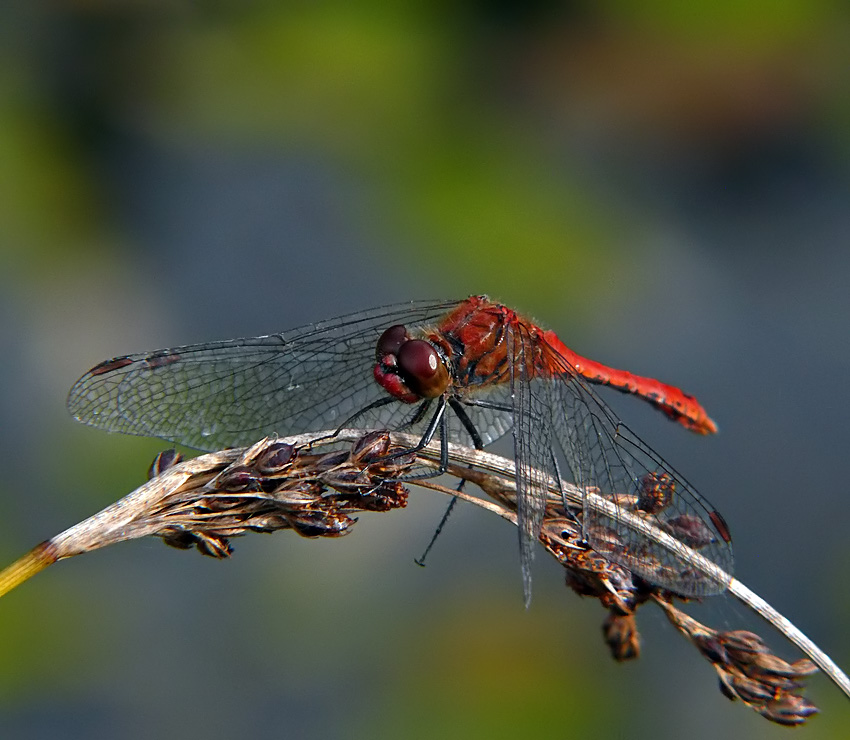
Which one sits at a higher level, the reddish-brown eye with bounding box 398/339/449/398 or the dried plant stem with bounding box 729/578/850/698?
the reddish-brown eye with bounding box 398/339/449/398

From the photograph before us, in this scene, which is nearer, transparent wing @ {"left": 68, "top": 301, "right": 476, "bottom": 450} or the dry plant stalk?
the dry plant stalk

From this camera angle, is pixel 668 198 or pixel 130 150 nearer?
pixel 130 150

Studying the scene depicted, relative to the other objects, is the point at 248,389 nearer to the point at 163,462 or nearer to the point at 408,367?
the point at 408,367

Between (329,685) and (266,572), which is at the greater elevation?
(266,572)

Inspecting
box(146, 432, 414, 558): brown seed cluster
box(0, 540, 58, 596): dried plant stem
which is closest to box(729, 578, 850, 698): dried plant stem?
box(146, 432, 414, 558): brown seed cluster

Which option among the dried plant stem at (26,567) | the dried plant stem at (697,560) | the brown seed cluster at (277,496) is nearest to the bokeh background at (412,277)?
the dried plant stem at (697,560)

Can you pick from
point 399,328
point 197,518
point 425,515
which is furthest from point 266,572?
point 197,518

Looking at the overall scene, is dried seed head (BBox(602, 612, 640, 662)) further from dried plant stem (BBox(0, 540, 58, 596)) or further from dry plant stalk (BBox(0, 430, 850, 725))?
dried plant stem (BBox(0, 540, 58, 596))

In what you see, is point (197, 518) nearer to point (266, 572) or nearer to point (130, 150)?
point (266, 572)
